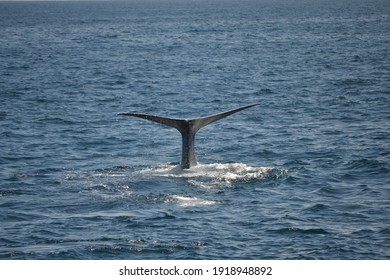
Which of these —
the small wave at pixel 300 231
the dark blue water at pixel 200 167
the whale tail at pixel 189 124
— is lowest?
the small wave at pixel 300 231

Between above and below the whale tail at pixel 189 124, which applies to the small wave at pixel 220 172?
below

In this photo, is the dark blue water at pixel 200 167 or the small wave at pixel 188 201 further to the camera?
the small wave at pixel 188 201

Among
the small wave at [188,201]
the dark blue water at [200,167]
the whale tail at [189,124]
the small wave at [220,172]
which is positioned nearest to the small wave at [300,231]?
the dark blue water at [200,167]

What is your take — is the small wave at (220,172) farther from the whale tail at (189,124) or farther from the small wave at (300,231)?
the small wave at (300,231)

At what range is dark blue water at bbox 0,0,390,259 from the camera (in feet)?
65.6

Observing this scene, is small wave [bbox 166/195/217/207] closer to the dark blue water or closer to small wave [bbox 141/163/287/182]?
the dark blue water

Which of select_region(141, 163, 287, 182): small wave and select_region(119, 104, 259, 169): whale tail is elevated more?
select_region(119, 104, 259, 169): whale tail

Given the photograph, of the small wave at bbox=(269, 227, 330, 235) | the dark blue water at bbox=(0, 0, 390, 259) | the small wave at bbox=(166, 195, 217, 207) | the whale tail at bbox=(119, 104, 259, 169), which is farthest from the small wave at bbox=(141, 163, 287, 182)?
the small wave at bbox=(269, 227, 330, 235)

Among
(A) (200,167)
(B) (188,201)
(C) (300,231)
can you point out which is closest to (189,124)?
(A) (200,167)

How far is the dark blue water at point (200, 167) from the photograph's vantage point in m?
20.0

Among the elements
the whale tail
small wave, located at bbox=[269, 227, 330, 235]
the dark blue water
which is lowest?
small wave, located at bbox=[269, 227, 330, 235]

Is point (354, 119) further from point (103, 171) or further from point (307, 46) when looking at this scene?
point (307, 46)

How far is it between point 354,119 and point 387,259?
18.8 m
